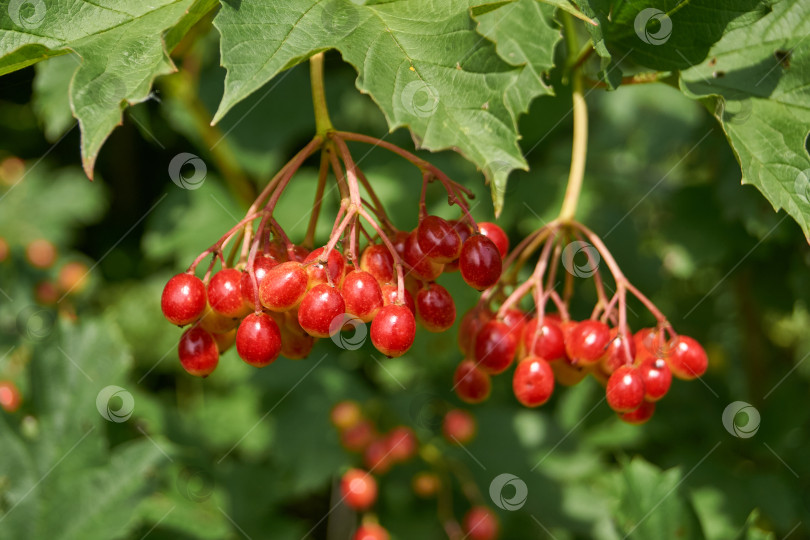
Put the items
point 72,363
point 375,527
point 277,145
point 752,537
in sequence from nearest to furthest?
point 752,537 < point 72,363 < point 375,527 < point 277,145

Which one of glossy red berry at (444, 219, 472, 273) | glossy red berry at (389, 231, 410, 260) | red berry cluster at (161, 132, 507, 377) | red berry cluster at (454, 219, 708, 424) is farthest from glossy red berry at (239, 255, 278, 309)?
red berry cluster at (454, 219, 708, 424)

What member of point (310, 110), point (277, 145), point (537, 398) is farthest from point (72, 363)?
point (537, 398)

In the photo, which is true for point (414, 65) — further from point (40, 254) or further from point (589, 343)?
point (40, 254)

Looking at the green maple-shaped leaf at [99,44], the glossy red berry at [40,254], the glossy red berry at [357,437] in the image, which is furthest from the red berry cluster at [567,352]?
the glossy red berry at [40,254]

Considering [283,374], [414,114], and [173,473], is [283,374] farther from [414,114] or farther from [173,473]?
[414,114]

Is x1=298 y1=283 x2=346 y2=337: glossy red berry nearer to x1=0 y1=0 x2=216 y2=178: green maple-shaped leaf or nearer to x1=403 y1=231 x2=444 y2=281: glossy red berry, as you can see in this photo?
x1=403 y1=231 x2=444 y2=281: glossy red berry
